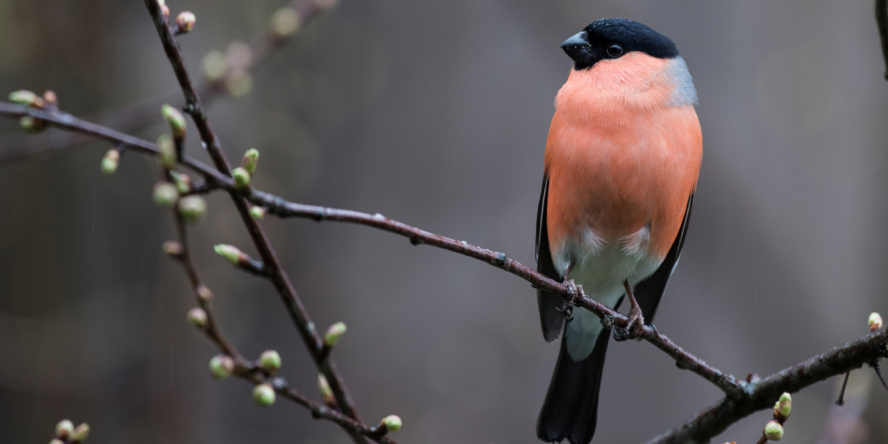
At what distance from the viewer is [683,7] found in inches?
193

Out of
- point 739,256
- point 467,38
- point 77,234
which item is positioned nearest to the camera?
point 77,234

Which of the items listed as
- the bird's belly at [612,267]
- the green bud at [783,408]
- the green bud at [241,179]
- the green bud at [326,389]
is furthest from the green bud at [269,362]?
the bird's belly at [612,267]

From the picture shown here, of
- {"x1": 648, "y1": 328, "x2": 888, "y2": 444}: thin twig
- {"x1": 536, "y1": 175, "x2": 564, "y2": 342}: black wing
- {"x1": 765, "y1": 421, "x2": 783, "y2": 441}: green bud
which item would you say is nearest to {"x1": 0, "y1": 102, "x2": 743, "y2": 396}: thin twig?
{"x1": 765, "y1": 421, "x2": 783, "y2": 441}: green bud

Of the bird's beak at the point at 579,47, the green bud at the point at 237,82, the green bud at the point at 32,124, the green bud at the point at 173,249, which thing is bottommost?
the green bud at the point at 173,249

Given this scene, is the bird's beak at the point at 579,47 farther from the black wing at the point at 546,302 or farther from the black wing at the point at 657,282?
the black wing at the point at 657,282

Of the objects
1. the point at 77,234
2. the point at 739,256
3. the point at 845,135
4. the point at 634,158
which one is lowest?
the point at 739,256

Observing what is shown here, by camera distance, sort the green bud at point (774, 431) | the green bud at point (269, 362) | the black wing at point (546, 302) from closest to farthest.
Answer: the green bud at point (269, 362)
the green bud at point (774, 431)
the black wing at point (546, 302)

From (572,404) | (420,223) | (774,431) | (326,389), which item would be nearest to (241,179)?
(326,389)

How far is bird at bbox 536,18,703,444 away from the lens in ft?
7.98

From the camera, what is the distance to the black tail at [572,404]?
2617mm

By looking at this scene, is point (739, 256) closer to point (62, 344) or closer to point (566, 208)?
point (566, 208)

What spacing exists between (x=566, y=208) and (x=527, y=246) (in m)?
2.24

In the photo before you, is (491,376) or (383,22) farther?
(383,22)

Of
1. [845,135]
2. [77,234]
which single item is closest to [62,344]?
[77,234]
